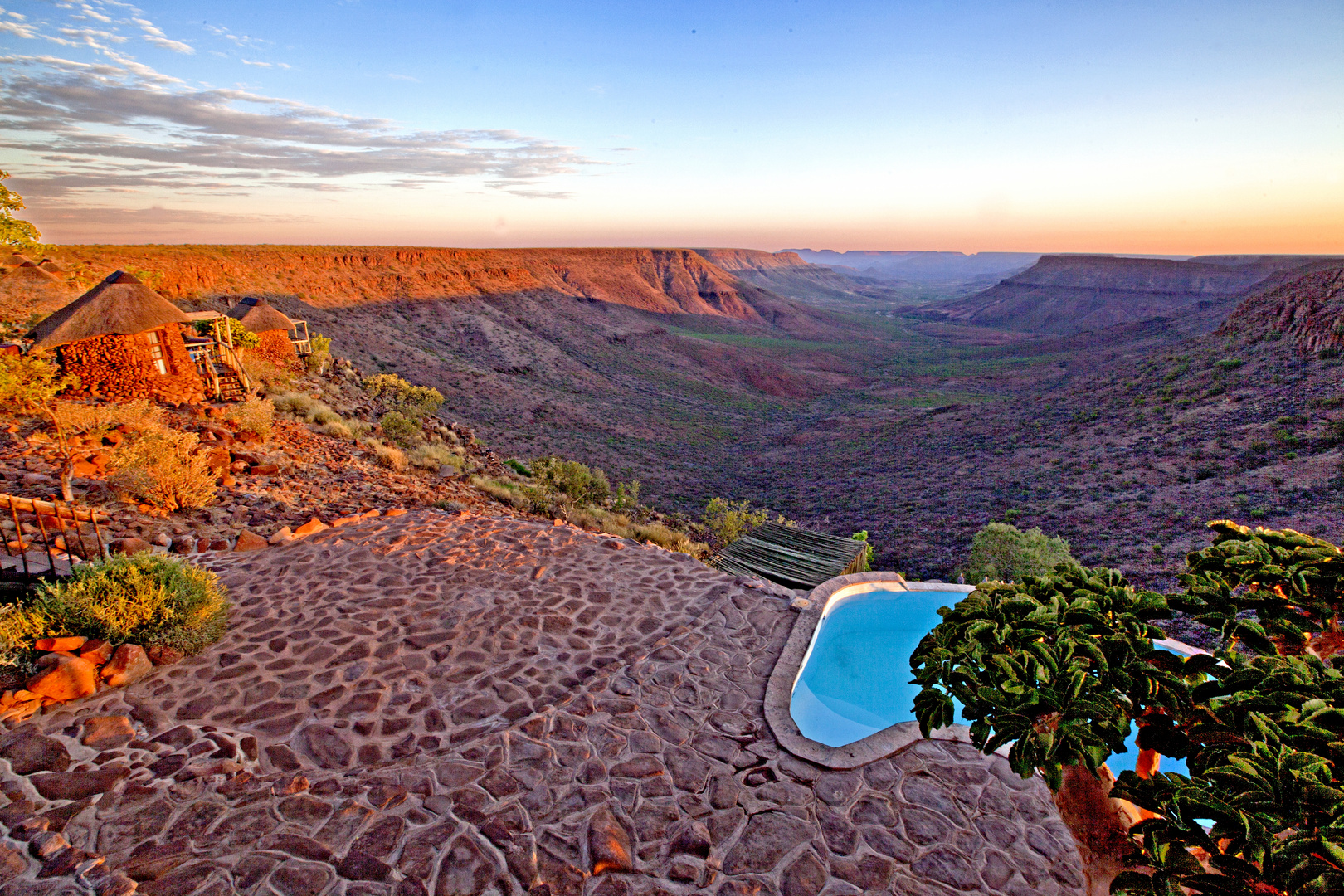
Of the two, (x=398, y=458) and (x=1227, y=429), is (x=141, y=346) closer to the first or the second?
(x=398, y=458)

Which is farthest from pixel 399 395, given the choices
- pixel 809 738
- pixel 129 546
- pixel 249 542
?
pixel 809 738

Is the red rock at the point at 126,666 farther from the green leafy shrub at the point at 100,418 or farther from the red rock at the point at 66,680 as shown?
the green leafy shrub at the point at 100,418

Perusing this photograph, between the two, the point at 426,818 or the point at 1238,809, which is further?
the point at 426,818

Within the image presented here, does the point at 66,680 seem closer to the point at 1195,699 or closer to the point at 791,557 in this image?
the point at 1195,699

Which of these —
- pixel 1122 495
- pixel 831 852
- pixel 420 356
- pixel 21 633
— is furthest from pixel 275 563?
pixel 420 356

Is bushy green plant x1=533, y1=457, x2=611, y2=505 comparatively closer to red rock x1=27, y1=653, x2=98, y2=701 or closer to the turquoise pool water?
the turquoise pool water

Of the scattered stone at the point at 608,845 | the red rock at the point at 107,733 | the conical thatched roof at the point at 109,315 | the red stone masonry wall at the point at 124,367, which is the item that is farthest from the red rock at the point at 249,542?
the conical thatched roof at the point at 109,315

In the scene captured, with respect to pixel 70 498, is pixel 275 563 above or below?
below

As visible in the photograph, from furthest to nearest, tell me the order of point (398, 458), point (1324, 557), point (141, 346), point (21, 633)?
point (398, 458)
point (141, 346)
point (21, 633)
point (1324, 557)
